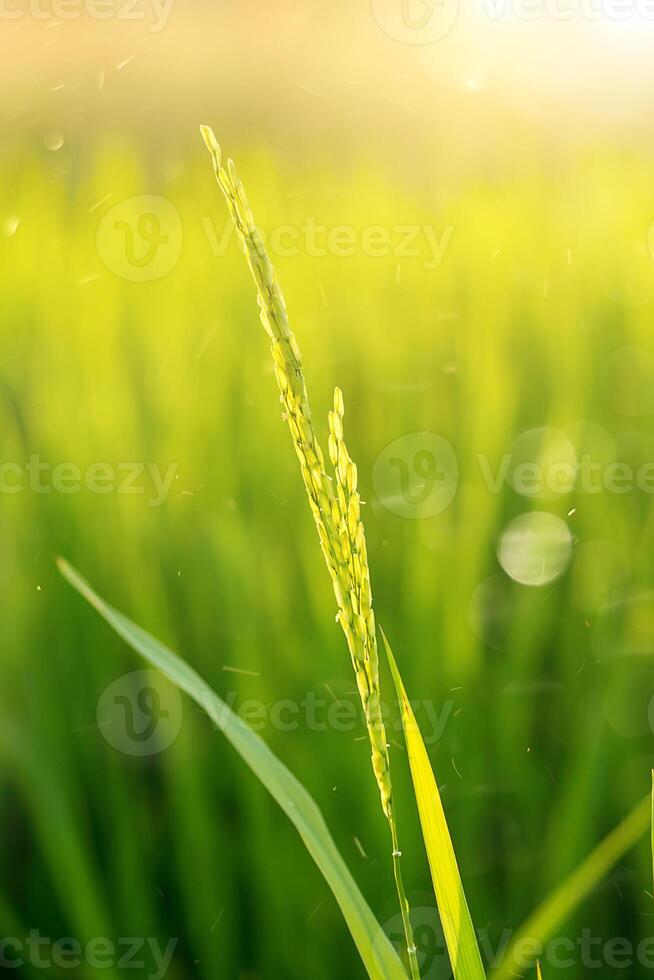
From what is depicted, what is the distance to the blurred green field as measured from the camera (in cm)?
66

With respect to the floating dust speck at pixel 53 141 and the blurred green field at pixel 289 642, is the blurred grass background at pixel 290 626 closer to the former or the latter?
the blurred green field at pixel 289 642

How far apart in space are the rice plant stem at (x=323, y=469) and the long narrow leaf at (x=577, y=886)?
0.25 metres

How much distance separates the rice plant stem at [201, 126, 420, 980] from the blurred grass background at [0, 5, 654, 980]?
33 centimetres

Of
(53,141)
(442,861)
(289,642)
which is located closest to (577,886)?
(442,861)

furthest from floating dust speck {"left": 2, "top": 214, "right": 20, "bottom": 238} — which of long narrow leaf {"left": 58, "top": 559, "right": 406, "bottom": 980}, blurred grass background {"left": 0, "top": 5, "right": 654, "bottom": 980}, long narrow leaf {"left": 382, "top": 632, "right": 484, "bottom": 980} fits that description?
long narrow leaf {"left": 382, "top": 632, "right": 484, "bottom": 980}

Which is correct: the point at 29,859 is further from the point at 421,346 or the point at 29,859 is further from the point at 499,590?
the point at 421,346

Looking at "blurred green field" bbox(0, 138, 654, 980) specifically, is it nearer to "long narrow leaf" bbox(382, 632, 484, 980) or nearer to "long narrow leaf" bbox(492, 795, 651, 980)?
"long narrow leaf" bbox(492, 795, 651, 980)

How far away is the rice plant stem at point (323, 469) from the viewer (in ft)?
1.03

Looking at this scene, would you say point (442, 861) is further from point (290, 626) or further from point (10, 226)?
point (10, 226)

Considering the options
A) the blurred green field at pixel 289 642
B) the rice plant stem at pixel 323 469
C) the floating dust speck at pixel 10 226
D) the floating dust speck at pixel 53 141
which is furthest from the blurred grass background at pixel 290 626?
the floating dust speck at pixel 53 141

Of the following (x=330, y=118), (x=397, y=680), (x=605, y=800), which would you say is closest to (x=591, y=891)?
(x=605, y=800)

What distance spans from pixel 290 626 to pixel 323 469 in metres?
0.35

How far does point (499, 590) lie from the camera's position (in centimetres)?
71

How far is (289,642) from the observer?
2.21 ft
